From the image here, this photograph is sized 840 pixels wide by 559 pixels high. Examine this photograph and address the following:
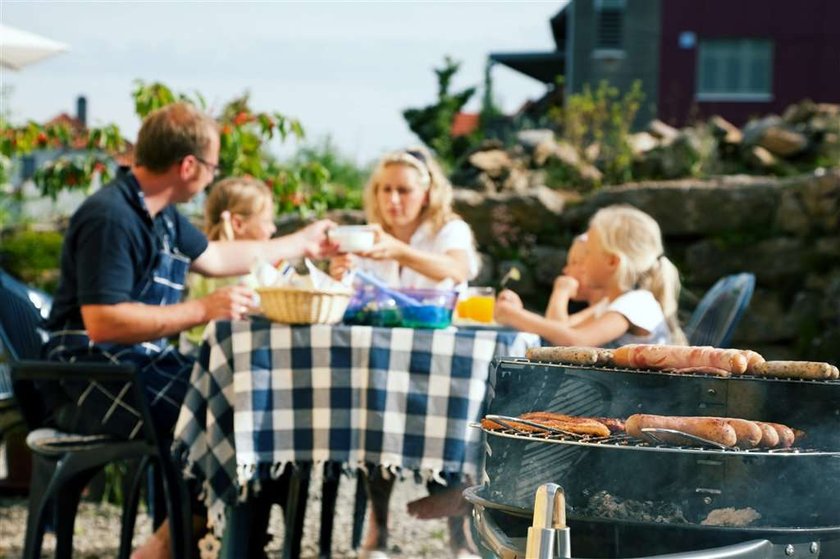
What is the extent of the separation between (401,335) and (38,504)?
1201 mm

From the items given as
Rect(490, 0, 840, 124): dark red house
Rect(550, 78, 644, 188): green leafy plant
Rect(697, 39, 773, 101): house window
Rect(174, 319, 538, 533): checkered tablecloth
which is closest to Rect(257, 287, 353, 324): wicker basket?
Rect(174, 319, 538, 533): checkered tablecloth

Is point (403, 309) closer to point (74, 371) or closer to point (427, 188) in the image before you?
point (74, 371)

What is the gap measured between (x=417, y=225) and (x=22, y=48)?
2208 millimetres

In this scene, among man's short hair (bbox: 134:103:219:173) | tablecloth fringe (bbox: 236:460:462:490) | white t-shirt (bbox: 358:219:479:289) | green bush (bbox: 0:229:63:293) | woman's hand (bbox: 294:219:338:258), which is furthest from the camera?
green bush (bbox: 0:229:63:293)

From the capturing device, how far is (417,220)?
17.2 feet

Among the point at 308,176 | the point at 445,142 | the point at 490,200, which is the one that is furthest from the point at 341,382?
the point at 445,142

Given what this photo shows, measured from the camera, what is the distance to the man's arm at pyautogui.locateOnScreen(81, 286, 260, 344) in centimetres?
372

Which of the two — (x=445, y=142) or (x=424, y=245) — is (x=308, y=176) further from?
(x=445, y=142)

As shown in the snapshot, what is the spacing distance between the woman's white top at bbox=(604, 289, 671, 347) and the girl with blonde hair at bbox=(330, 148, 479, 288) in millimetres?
790

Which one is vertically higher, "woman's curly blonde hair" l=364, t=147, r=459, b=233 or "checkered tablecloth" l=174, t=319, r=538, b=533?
"woman's curly blonde hair" l=364, t=147, r=459, b=233

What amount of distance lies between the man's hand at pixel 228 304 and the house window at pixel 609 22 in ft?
65.8

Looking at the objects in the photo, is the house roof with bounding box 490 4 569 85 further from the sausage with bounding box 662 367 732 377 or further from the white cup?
the sausage with bounding box 662 367 732 377

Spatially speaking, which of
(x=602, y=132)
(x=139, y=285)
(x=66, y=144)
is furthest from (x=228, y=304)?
(x=602, y=132)

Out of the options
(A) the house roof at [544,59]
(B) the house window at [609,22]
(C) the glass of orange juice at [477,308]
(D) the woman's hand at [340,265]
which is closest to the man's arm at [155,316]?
(D) the woman's hand at [340,265]
